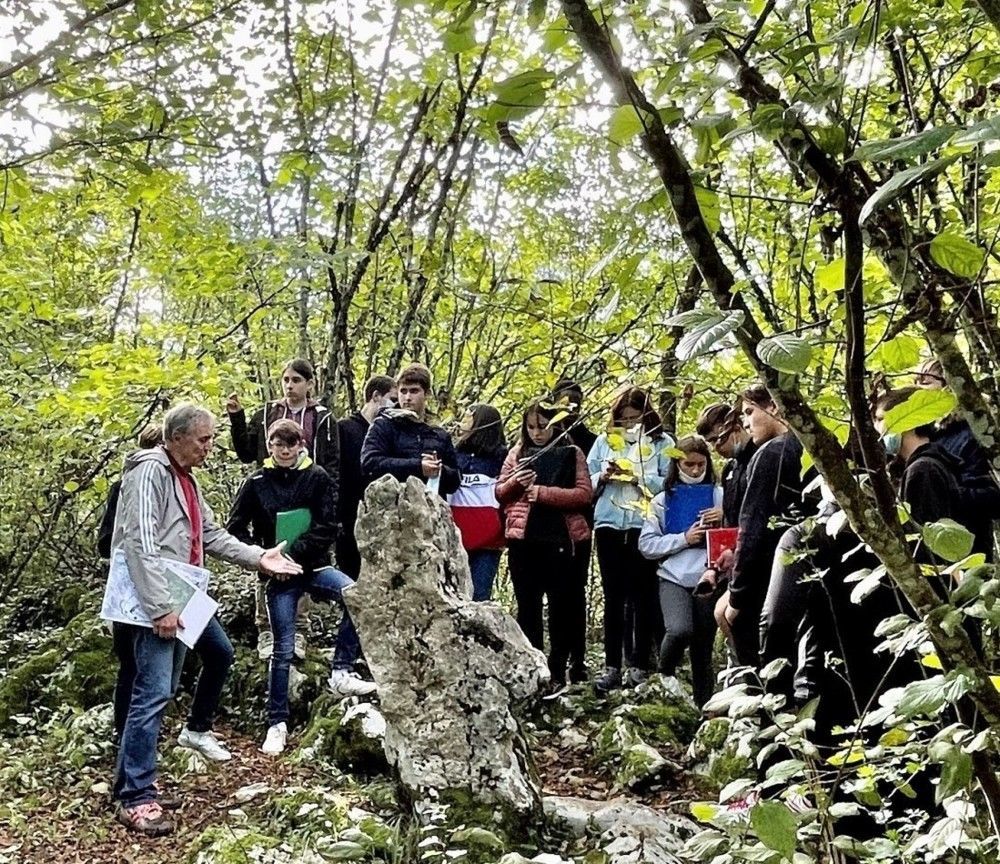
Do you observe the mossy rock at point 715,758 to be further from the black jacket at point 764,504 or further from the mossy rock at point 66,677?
the mossy rock at point 66,677

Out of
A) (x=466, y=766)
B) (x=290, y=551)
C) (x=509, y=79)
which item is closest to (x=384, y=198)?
(x=290, y=551)

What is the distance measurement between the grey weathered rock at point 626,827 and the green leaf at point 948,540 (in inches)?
107

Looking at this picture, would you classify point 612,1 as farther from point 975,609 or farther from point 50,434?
point 50,434

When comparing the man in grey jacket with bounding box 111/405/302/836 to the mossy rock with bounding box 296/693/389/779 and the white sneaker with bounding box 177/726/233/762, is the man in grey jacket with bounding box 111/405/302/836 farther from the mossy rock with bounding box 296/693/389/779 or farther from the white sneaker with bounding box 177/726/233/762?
the mossy rock with bounding box 296/693/389/779

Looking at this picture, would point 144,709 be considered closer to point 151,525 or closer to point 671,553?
point 151,525

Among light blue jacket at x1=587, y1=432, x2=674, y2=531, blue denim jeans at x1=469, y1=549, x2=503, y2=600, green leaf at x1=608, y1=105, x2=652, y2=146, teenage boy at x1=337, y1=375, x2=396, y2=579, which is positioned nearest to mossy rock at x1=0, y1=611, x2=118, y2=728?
teenage boy at x1=337, y1=375, x2=396, y2=579

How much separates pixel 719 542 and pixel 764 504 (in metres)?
1.00

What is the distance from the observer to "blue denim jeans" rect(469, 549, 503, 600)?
6.60 meters

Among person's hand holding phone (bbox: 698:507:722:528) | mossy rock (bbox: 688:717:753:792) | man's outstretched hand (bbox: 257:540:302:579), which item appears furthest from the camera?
person's hand holding phone (bbox: 698:507:722:528)

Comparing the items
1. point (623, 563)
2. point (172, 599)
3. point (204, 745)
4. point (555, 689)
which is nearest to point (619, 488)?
point (623, 563)

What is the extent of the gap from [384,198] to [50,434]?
337 cm

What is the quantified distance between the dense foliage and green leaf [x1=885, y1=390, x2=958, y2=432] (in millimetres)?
49

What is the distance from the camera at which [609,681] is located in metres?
6.47

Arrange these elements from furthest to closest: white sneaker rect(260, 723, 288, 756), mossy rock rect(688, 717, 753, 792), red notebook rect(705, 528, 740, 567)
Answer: white sneaker rect(260, 723, 288, 756) < red notebook rect(705, 528, 740, 567) < mossy rock rect(688, 717, 753, 792)
